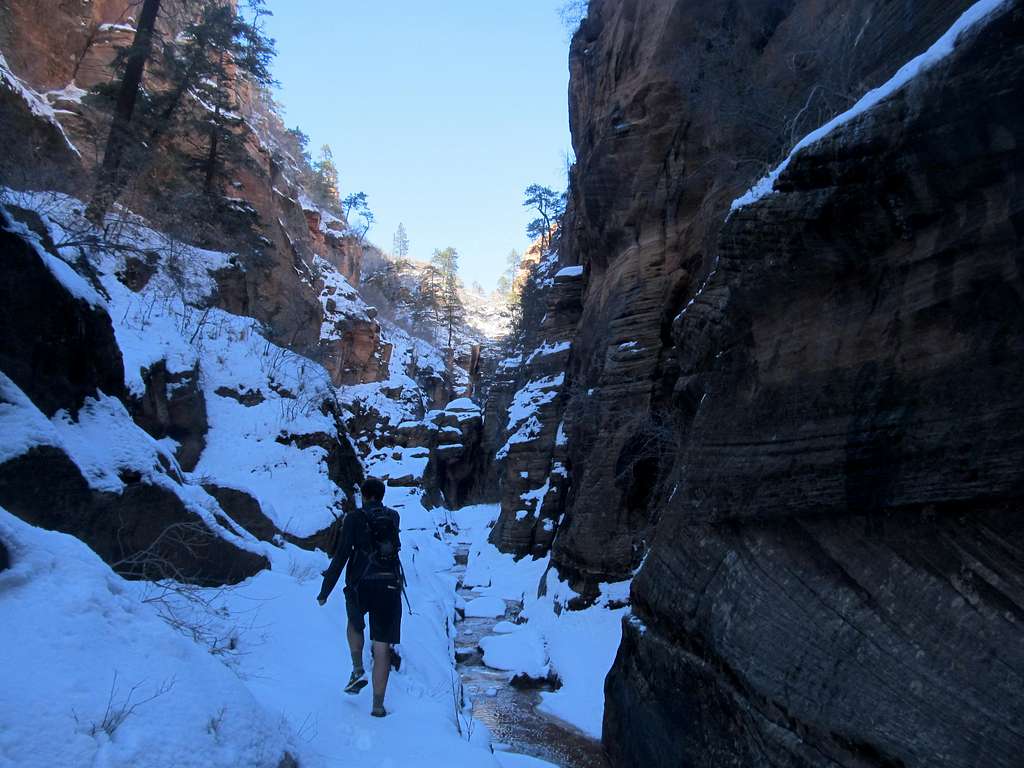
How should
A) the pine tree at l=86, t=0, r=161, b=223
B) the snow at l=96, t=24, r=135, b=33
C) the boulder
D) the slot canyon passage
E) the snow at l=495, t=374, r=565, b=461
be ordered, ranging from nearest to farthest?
the slot canyon passage
the boulder
the pine tree at l=86, t=0, r=161, b=223
the snow at l=96, t=24, r=135, b=33
the snow at l=495, t=374, r=565, b=461

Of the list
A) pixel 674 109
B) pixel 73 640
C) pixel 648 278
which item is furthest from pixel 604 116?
pixel 73 640

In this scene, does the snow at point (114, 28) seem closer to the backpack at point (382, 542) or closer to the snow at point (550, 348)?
the snow at point (550, 348)

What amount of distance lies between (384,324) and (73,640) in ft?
193

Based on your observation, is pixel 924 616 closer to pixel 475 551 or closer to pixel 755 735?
pixel 755 735

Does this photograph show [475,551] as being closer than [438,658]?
No

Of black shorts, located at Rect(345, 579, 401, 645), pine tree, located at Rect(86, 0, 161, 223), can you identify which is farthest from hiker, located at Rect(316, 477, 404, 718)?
pine tree, located at Rect(86, 0, 161, 223)

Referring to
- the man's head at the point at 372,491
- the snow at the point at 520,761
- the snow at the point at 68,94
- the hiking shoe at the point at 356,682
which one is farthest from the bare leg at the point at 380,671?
the snow at the point at 68,94

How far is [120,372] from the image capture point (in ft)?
21.2

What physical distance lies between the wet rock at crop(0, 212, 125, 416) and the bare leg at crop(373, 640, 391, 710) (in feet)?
10.4

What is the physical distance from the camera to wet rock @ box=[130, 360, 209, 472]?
845 cm

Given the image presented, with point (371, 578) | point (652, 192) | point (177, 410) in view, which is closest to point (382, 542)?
point (371, 578)

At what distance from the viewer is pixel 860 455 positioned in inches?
183

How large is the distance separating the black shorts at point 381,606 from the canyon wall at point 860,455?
2.82 m

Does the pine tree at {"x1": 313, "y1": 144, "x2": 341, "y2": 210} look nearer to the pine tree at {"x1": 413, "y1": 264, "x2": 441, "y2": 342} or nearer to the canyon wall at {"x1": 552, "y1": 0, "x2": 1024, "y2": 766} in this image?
the pine tree at {"x1": 413, "y1": 264, "x2": 441, "y2": 342}
